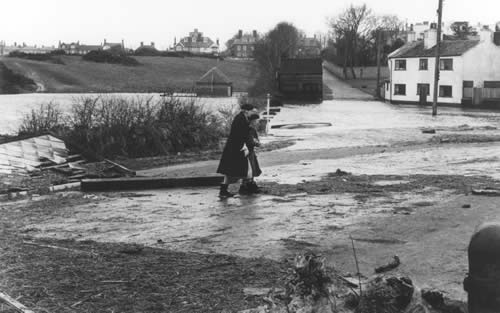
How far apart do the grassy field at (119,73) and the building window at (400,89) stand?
18.4 metres

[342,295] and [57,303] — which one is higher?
[342,295]

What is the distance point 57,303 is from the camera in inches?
232

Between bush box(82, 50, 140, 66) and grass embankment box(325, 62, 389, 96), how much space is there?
34.7 metres

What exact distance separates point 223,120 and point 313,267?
25585 mm

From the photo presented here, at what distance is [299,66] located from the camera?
242 ft

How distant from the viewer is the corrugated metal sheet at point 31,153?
17844mm

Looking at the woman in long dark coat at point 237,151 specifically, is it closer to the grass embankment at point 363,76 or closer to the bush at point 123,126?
the bush at point 123,126

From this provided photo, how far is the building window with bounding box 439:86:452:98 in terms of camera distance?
227ft

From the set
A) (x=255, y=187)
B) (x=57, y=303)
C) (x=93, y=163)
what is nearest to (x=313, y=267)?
(x=57, y=303)

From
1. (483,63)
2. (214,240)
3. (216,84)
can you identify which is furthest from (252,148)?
(216,84)

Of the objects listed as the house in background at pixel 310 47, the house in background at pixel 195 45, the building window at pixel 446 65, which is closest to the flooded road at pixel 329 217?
the building window at pixel 446 65

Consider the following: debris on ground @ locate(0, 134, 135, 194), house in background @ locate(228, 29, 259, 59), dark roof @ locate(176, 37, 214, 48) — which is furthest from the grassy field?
debris on ground @ locate(0, 134, 135, 194)

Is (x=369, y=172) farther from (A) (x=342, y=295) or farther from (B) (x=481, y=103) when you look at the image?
(B) (x=481, y=103)

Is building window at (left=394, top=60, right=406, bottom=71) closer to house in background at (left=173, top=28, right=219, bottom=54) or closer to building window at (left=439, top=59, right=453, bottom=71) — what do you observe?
building window at (left=439, top=59, right=453, bottom=71)
